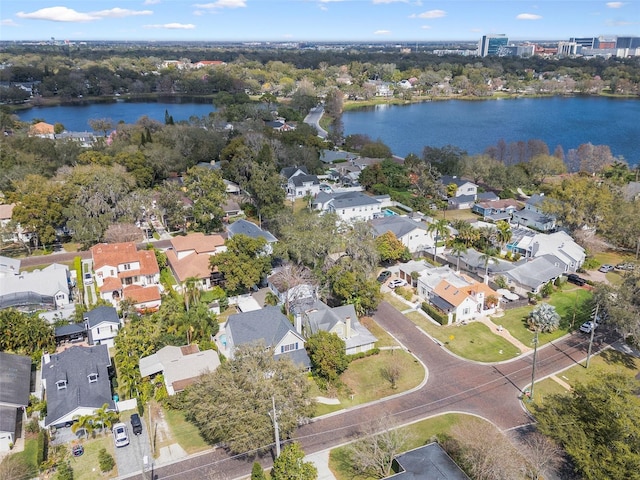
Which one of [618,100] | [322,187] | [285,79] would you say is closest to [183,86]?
[285,79]

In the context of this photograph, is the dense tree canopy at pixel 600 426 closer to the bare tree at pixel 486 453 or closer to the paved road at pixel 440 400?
the bare tree at pixel 486 453

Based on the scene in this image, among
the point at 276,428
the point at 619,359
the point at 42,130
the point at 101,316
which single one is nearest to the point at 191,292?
the point at 101,316

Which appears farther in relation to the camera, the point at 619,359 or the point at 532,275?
the point at 532,275

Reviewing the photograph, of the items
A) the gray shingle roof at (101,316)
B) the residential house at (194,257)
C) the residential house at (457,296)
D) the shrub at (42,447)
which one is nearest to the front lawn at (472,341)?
the residential house at (457,296)

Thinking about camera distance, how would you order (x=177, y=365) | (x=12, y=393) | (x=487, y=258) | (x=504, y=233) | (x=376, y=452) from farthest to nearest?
(x=504, y=233) → (x=487, y=258) → (x=177, y=365) → (x=12, y=393) → (x=376, y=452)

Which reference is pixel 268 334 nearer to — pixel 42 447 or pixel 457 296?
pixel 42 447

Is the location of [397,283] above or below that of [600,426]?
below

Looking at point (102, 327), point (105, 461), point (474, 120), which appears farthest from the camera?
point (474, 120)

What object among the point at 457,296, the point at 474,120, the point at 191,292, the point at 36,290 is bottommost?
the point at 36,290
